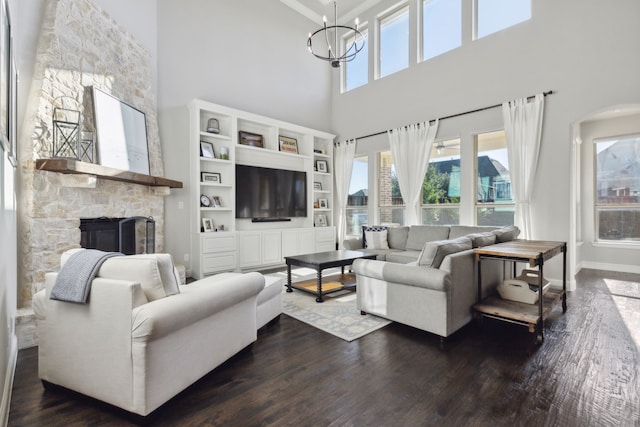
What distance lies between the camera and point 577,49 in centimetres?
441

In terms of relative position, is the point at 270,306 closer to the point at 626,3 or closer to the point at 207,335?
the point at 207,335

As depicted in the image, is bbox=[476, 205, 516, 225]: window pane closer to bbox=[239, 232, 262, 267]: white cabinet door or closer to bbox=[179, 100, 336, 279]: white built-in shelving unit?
bbox=[179, 100, 336, 279]: white built-in shelving unit

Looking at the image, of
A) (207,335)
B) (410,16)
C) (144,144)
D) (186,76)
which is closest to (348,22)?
(410,16)

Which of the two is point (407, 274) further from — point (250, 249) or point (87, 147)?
point (87, 147)

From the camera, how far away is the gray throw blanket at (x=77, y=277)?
1724mm

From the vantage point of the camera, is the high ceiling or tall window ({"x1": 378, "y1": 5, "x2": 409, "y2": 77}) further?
the high ceiling

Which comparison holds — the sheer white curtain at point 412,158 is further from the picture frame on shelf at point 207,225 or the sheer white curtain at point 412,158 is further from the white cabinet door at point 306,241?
the picture frame on shelf at point 207,225

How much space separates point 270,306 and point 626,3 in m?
5.67

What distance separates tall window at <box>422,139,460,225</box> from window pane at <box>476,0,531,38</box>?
187 cm

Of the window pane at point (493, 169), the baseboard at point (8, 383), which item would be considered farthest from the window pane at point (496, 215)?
the baseboard at point (8, 383)

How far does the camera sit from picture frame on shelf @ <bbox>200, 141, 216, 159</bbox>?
5211mm

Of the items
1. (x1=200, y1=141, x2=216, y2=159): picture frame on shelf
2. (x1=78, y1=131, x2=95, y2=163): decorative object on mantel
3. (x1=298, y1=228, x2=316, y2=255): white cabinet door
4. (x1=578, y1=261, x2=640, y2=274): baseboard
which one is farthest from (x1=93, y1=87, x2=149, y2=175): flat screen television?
(x1=578, y1=261, x2=640, y2=274): baseboard

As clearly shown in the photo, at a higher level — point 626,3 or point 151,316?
point 626,3

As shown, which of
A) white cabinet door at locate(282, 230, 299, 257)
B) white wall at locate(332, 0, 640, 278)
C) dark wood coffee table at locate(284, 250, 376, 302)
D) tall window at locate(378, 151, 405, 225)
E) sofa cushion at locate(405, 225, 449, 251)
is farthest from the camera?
tall window at locate(378, 151, 405, 225)
